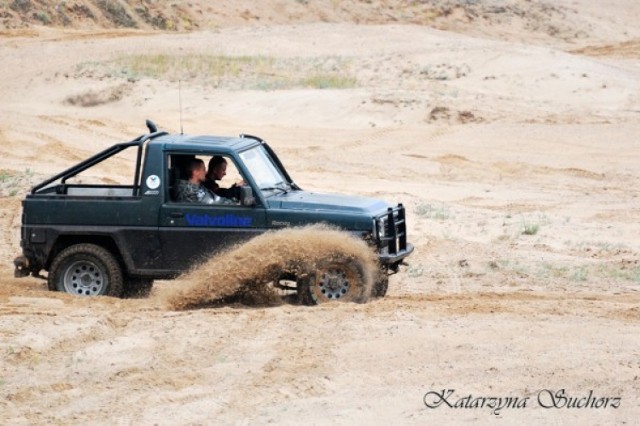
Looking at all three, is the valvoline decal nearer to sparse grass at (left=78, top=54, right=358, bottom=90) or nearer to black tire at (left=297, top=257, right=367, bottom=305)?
black tire at (left=297, top=257, right=367, bottom=305)

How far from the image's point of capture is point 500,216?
18.5 meters

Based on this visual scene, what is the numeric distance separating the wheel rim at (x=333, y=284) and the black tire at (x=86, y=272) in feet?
6.13

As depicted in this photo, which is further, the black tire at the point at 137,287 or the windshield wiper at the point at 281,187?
the black tire at the point at 137,287

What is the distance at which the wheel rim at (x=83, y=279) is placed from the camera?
476 inches

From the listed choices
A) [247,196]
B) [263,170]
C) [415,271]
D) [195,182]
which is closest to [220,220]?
[247,196]

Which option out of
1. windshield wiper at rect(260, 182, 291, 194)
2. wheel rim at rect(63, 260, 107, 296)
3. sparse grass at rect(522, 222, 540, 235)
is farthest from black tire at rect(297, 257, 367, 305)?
sparse grass at rect(522, 222, 540, 235)

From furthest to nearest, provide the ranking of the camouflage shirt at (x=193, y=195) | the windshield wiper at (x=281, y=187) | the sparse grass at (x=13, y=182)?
the sparse grass at (x=13, y=182), the windshield wiper at (x=281, y=187), the camouflage shirt at (x=193, y=195)

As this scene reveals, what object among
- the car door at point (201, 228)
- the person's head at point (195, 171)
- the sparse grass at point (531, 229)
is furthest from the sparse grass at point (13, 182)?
the car door at point (201, 228)

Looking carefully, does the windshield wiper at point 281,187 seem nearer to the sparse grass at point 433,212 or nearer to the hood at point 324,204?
the hood at point 324,204

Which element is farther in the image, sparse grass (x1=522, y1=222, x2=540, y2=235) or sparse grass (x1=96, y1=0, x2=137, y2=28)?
sparse grass (x1=96, y1=0, x2=137, y2=28)

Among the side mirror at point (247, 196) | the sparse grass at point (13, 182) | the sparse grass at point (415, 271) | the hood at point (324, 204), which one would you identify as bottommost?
the sparse grass at point (415, 271)

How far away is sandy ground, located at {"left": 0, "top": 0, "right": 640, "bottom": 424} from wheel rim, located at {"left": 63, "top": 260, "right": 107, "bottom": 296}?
26 centimetres

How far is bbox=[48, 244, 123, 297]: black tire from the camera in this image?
11945 mm

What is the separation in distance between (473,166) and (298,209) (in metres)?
13.4
